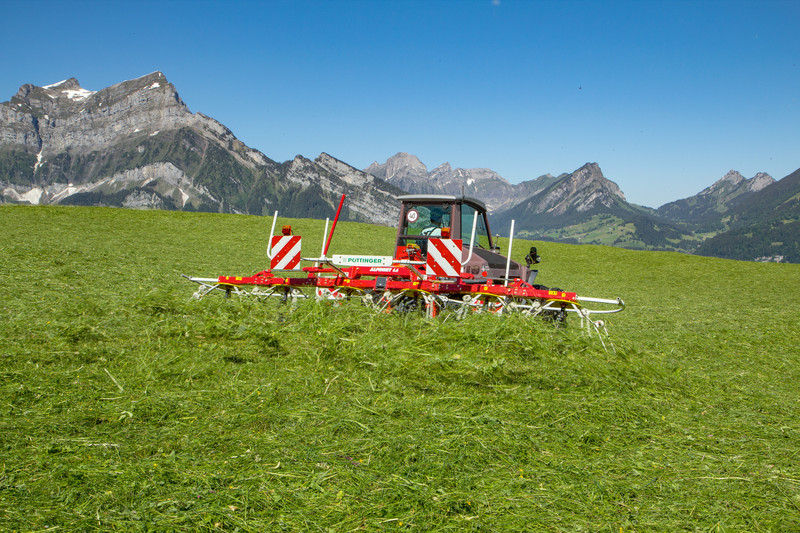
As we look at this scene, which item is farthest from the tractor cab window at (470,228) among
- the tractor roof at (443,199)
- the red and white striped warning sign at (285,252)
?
the red and white striped warning sign at (285,252)

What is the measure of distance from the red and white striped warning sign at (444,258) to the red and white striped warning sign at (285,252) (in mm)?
2300

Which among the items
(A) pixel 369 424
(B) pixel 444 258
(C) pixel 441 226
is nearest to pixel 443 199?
(C) pixel 441 226

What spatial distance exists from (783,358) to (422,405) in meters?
7.37

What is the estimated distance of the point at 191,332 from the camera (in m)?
6.80

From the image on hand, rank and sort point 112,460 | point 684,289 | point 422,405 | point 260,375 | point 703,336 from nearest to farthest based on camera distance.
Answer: point 112,460, point 422,405, point 260,375, point 703,336, point 684,289

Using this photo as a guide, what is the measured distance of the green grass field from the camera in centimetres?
305

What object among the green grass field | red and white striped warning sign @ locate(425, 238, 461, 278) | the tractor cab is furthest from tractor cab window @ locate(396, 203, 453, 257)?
the green grass field

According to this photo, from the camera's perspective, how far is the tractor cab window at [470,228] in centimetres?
1020

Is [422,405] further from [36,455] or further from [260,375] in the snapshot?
[36,455]

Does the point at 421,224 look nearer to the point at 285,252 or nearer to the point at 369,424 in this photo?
the point at 285,252

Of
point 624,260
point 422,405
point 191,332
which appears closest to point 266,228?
point 624,260

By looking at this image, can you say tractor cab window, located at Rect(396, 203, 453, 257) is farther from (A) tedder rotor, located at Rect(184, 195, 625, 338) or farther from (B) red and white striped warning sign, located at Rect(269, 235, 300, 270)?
(B) red and white striped warning sign, located at Rect(269, 235, 300, 270)

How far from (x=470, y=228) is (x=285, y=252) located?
391 centimetres

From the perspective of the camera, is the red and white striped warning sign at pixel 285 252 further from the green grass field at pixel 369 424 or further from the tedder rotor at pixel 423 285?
the green grass field at pixel 369 424
